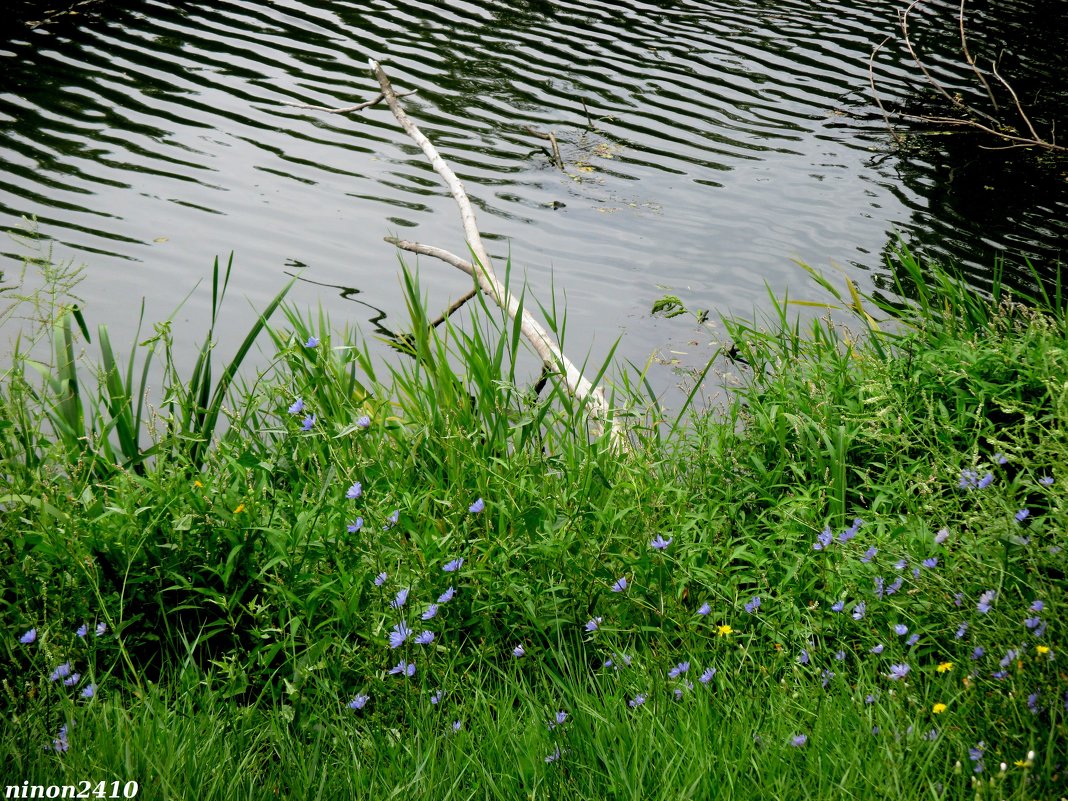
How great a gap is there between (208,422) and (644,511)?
64.1 inches

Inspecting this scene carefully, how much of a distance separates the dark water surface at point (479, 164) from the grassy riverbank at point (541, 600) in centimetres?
232

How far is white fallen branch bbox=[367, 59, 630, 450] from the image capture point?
145 inches

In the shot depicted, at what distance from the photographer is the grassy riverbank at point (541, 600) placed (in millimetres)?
2078

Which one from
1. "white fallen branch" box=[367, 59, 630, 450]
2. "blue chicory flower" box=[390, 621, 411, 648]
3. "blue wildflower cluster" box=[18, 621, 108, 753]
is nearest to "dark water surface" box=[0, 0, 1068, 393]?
"white fallen branch" box=[367, 59, 630, 450]

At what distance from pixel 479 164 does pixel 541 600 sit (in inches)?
234

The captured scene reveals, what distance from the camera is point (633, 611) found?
9.08 ft

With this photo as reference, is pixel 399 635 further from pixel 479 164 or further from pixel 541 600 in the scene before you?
pixel 479 164

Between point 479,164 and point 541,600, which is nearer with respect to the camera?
point 541,600

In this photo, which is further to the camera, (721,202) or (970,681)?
(721,202)

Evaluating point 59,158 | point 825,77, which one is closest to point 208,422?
point 59,158

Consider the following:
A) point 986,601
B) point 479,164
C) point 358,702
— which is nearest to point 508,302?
point 358,702

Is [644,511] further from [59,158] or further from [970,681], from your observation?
[59,158]

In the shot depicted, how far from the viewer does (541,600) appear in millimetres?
2693

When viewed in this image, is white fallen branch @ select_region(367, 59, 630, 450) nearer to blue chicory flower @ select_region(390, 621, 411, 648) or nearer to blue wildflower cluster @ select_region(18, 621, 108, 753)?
blue chicory flower @ select_region(390, 621, 411, 648)
